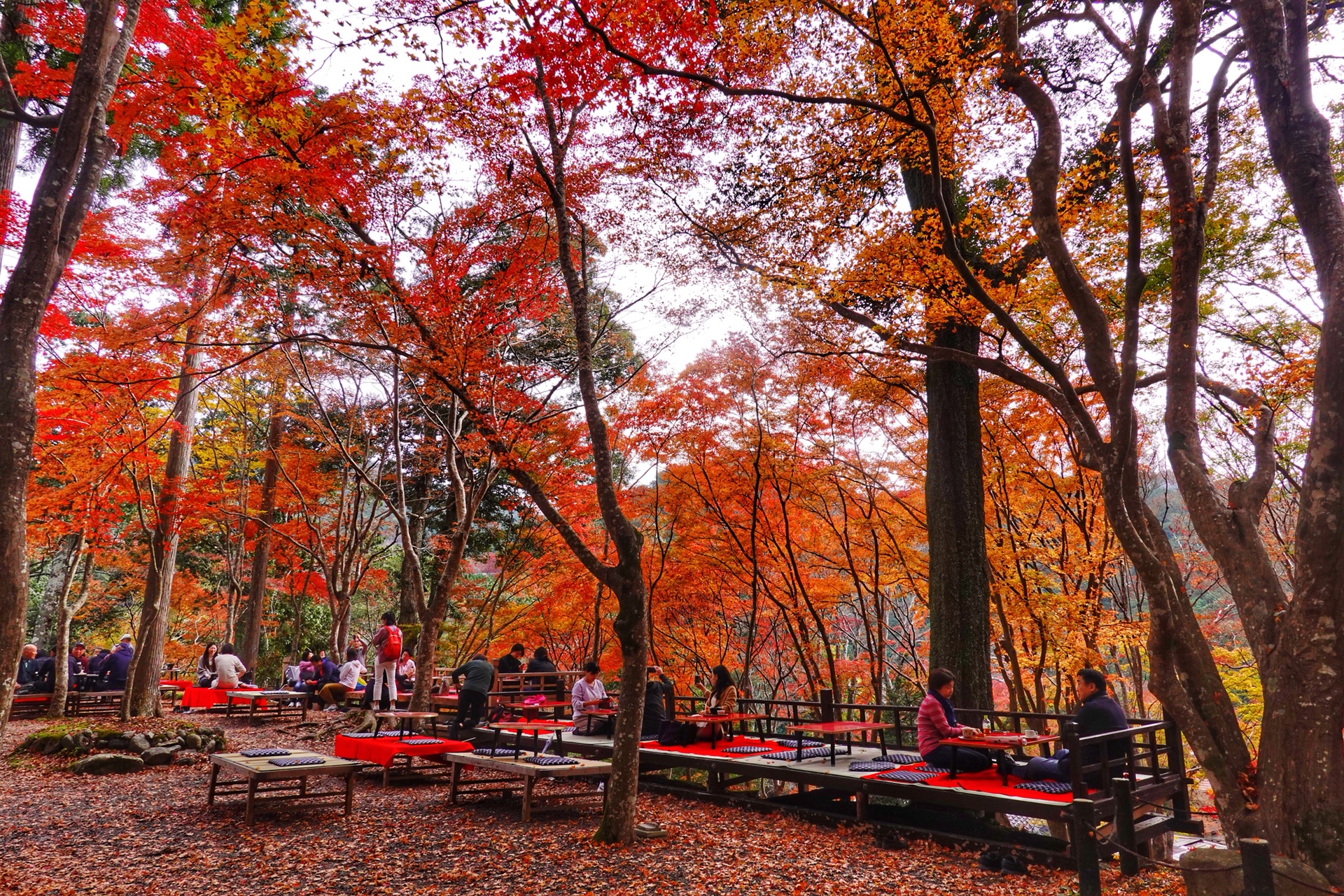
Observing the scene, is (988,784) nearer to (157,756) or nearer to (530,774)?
(530,774)

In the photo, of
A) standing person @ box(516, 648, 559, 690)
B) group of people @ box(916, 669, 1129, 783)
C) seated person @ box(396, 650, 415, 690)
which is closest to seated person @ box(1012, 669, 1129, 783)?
group of people @ box(916, 669, 1129, 783)

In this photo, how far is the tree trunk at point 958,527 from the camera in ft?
26.5

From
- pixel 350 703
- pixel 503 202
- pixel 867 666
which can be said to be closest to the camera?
pixel 503 202

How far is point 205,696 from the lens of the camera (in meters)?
14.1

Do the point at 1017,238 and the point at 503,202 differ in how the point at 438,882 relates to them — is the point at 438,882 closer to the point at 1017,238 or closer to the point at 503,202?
the point at 503,202

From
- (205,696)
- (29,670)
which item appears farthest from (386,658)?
(29,670)

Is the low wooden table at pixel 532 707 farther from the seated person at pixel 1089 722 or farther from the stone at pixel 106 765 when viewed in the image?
the seated person at pixel 1089 722

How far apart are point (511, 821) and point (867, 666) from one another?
14074 mm

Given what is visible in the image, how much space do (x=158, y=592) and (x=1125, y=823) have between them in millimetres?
13743

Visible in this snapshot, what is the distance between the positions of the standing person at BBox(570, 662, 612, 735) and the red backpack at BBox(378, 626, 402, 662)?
10.8 feet

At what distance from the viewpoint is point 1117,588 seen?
18656 millimetres

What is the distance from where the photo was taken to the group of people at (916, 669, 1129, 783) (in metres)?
5.52

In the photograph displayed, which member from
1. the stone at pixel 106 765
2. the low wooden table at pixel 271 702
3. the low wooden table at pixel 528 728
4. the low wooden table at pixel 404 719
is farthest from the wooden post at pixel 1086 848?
the low wooden table at pixel 271 702

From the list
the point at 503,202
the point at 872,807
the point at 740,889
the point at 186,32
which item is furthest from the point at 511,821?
the point at 186,32
